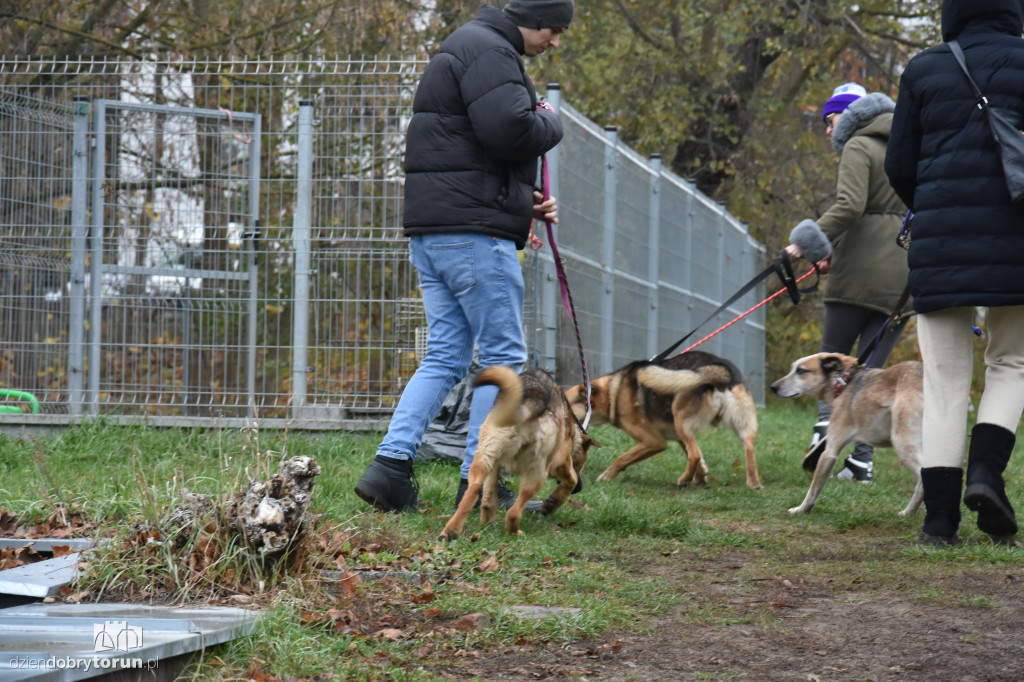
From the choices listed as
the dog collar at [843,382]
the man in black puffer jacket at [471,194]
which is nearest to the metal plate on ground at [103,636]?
the man in black puffer jacket at [471,194]

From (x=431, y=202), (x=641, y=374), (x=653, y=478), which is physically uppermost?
(x=431, y=202)

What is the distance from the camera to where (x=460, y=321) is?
4.87 meters

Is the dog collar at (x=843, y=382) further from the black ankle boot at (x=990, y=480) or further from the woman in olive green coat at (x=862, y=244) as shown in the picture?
the black ankle boot at (x=990, y=480)

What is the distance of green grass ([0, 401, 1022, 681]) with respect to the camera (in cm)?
295

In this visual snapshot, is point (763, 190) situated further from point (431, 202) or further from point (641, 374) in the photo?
point (431, 202)

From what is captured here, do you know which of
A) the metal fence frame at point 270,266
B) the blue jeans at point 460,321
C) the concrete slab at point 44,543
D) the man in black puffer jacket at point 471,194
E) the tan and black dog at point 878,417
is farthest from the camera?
the metal fence frame at point 270,266

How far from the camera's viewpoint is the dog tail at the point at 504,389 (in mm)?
4082

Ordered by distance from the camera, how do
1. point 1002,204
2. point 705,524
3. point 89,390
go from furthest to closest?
point 89,390, point 705,524, point 1002,204

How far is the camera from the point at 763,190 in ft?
57.2

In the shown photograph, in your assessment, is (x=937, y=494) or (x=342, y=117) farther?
(x=342, y=117)

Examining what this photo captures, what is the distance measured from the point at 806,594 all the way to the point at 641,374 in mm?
3173

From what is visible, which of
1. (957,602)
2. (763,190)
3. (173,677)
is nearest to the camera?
(173,677)

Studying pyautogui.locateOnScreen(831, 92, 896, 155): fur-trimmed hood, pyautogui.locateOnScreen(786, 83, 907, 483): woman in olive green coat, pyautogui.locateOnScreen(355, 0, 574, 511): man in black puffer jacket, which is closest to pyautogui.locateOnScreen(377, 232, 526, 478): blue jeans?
pyautogui.locateOnScreen(355, 0, 574, 511): man in black puffer jacket

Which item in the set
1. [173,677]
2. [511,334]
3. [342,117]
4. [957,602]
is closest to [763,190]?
[342,117]
